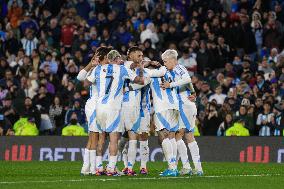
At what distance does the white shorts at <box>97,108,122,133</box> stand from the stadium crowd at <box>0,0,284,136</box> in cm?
936

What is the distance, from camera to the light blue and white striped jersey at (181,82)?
1956 centimetres

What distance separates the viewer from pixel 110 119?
1930 cm

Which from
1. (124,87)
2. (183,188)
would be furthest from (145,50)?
→ (183,188)

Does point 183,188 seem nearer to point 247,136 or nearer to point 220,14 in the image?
point 247,136

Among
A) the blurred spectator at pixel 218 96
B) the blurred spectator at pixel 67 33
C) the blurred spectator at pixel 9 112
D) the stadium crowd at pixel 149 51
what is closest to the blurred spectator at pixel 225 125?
the stadium crowd at pixel 149 51

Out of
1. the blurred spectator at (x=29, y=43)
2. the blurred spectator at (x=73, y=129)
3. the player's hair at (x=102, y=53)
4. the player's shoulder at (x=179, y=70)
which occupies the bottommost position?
the blurred spectator at (x=73, y=129)

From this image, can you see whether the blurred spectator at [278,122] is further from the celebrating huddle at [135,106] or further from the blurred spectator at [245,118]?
the celebrating huddle at [135,106]

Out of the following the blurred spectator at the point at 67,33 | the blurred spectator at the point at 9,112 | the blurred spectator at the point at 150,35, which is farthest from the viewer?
the blurred spectator at the point at 67,33

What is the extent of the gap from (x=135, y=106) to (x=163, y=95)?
1.99 feet

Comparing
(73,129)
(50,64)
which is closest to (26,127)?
(73,129)

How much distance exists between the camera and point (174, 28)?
3306cm

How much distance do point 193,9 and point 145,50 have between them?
3.38 m

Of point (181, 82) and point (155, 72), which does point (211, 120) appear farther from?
point (155, 72)

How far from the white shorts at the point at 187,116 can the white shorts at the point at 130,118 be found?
86 centimetres
